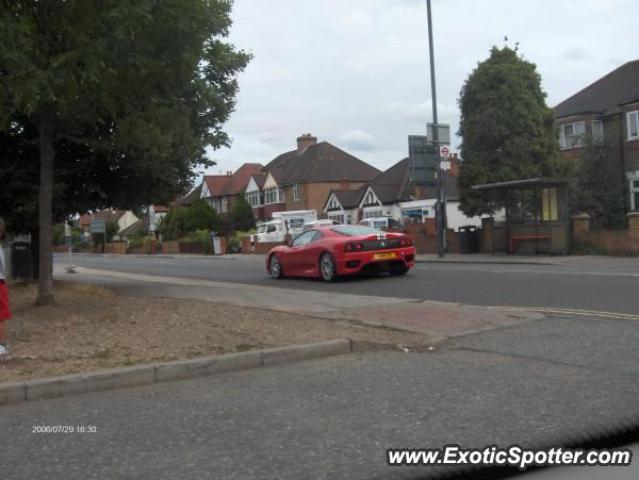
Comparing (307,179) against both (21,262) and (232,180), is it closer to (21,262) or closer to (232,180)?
(232,180)

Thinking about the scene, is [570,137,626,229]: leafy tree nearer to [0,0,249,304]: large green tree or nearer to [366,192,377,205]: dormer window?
[0,0,249,304]: large green tree

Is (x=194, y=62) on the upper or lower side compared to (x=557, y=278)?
upper

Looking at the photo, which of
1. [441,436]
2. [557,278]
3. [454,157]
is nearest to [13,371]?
[441,436]

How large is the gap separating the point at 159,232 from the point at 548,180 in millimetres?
54479

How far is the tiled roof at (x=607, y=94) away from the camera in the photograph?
33.1m

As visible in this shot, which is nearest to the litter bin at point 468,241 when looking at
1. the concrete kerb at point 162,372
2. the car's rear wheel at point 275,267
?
the car's rear wheel at point 275,267

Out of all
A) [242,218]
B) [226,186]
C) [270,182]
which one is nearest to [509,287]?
[242,218]

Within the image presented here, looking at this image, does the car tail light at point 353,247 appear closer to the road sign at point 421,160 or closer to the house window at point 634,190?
the road sign at point 421,160

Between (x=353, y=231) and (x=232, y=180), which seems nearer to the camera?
(x=353, y=231)

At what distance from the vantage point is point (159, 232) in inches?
2761

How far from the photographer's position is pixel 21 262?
16.9m

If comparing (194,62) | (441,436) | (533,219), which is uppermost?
(194,62)

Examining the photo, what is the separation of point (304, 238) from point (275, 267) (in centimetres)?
143

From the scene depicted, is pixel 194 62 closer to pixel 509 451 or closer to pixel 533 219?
pixel 509 451
